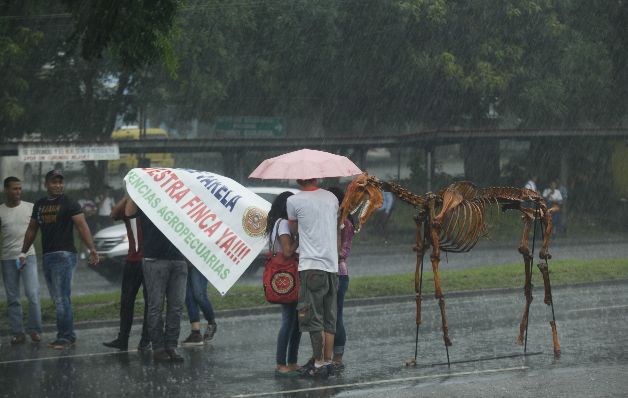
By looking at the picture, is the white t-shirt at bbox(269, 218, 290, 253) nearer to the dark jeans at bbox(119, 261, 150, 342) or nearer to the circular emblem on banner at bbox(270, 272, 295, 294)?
the circular emblem on banner at bbox(270, 272, 295, 294)

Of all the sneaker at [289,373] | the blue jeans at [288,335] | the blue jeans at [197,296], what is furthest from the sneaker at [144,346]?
the sneaker at [289,373]

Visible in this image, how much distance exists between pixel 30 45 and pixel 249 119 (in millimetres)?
11209

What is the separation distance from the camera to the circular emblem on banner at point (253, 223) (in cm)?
1137

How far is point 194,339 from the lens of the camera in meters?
12.5

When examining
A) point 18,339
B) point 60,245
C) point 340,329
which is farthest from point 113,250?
point 340,329

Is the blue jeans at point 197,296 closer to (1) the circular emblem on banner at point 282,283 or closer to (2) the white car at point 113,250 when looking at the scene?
(1) the circular emblem on banner at point 282,283

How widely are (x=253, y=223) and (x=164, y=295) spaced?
118 cm

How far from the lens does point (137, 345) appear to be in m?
12.6

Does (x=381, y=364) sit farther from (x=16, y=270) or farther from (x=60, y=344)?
(x=16, y=270)

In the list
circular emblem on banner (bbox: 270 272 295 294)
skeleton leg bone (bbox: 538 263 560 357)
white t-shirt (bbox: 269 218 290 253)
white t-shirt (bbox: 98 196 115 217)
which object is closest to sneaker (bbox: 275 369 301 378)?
circular emblem on banner (bbox: 270 272 295 294)

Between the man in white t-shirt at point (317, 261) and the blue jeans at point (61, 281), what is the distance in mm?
3494

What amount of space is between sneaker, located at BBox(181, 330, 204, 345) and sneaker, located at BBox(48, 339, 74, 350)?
1.29 meters

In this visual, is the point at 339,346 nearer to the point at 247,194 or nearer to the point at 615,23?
the point at 247,194

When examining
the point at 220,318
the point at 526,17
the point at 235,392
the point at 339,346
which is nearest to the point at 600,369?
the point at 339,346
